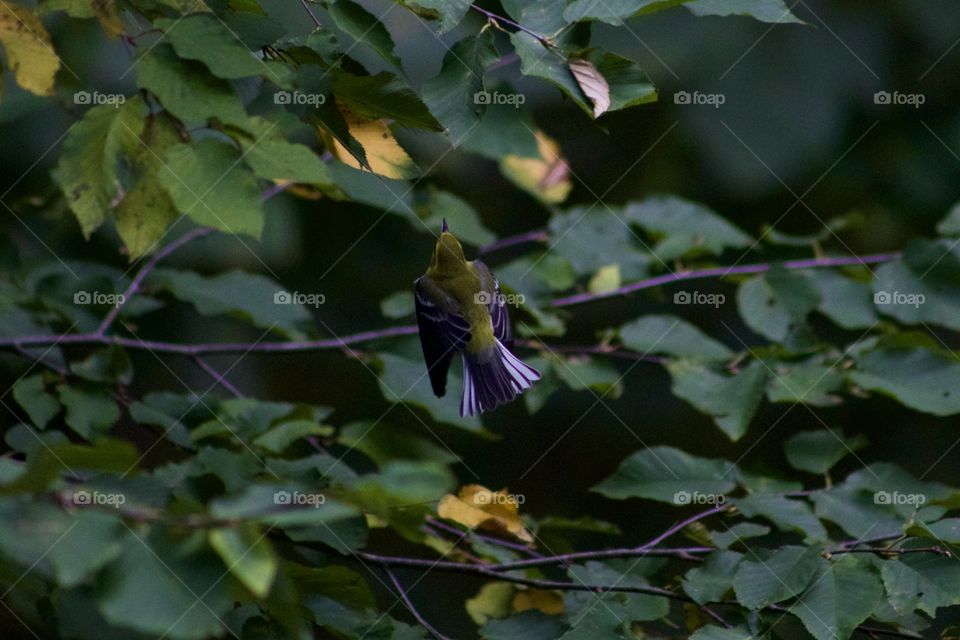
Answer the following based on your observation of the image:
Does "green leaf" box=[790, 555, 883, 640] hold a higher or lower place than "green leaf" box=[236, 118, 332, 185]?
lower

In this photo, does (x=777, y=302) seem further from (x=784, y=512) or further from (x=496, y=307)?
(x=496, y=307)

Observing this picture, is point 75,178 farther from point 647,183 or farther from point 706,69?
point 647,183

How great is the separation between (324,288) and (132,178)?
6.54 feet

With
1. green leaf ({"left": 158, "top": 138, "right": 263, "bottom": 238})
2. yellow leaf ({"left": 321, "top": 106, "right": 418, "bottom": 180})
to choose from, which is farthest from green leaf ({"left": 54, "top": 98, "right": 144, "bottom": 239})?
yellow leaf ({"left": 321, "top": 106, "right": 418, "bottom": 180})

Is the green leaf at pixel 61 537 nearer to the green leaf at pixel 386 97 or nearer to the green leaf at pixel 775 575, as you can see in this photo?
the green leaf at pixel 386 97

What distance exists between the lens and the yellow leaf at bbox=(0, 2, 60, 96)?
6.19 ft

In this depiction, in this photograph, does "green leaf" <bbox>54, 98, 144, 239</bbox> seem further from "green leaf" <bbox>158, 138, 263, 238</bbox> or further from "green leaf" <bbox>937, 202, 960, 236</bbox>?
"green leaf" <bbox>937, 202, 960, 236</bbox>

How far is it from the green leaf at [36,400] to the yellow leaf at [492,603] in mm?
998

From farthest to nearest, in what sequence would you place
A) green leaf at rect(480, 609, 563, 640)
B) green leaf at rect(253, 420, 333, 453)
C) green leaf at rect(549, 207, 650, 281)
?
1. green leaf at rect(549, 207, 650, 281)
2. green leaf at rect(253, 420, 333, 453)
3. green leaf at rect(480, 609, 563, 640)

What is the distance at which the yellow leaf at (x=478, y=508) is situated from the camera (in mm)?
1994

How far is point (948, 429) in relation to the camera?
169 inches

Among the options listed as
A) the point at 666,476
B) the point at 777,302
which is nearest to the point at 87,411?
the point at 666,476

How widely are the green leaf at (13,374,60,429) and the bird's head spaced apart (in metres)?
0.99

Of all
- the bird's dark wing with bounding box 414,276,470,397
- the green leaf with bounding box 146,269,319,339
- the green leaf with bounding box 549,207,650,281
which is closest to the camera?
the bird's dark wing with bounding box 414,276,470,397
